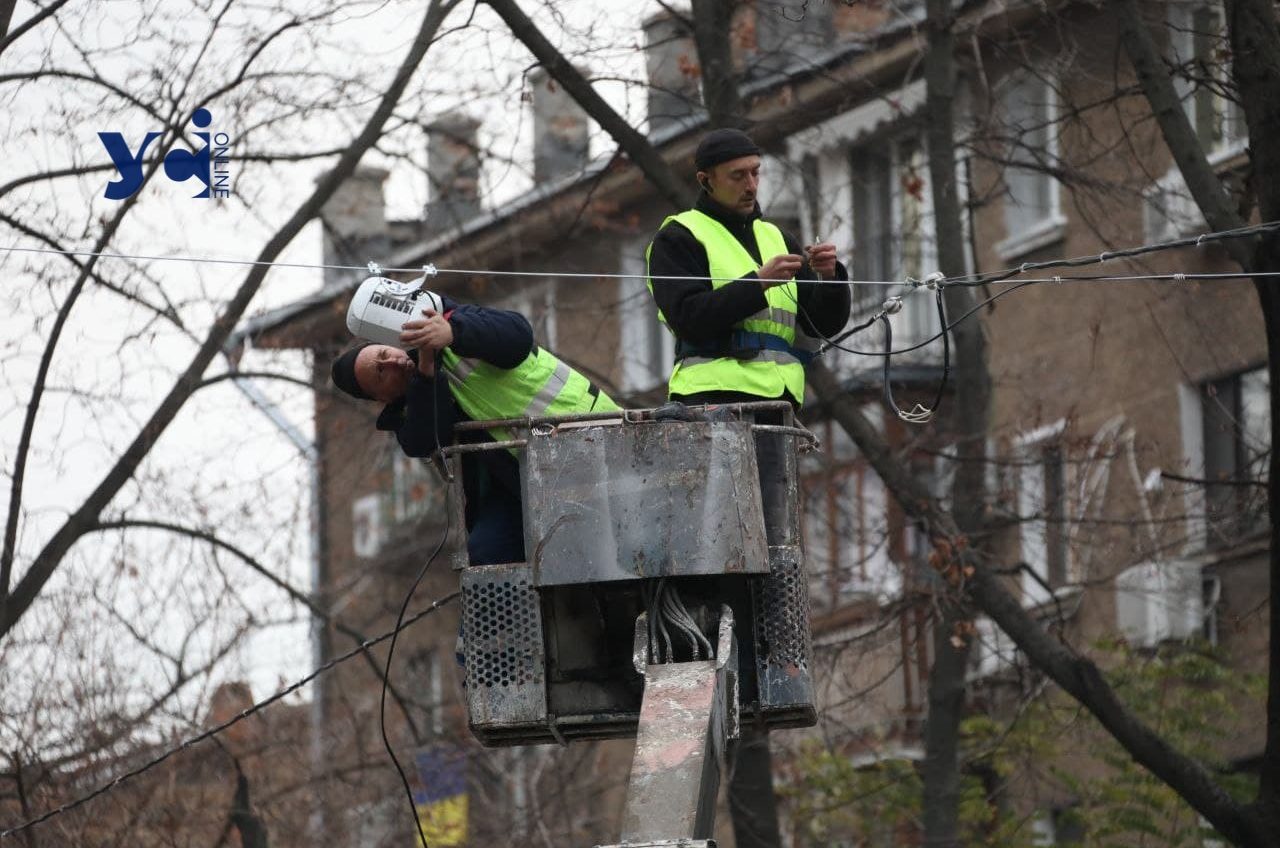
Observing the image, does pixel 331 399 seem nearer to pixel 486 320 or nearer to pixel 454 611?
pixel 486 320

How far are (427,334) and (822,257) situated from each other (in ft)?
4.59

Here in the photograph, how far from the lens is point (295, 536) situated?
19.1 meters

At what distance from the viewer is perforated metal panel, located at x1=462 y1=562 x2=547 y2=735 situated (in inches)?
362

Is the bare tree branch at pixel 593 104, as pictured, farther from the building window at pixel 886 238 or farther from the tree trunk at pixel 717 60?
the building window at pixel 886 238

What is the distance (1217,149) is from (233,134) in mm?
8435

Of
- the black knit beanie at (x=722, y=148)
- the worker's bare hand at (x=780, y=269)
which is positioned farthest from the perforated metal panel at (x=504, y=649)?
the black knit beanie at (x=722, y=148)

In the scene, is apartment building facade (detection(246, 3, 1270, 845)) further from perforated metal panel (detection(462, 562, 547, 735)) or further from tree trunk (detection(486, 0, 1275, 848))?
perforated metal panel (detection(462, 562, 547, 735))

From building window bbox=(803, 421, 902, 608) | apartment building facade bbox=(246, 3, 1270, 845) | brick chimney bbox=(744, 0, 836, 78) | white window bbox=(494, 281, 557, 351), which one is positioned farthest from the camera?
white window bbox=(494, 281, 557, 351)

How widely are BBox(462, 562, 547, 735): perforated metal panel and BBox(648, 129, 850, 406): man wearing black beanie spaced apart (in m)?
0.94

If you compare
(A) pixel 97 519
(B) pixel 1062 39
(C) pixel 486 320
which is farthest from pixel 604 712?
(B) pixel 1062 39

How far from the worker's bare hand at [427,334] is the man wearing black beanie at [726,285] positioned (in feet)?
2.47

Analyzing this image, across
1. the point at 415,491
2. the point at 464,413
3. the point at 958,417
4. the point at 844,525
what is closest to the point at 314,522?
the point at 415,491

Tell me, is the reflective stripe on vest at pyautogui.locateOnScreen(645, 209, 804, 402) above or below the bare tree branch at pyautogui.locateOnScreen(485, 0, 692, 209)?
below

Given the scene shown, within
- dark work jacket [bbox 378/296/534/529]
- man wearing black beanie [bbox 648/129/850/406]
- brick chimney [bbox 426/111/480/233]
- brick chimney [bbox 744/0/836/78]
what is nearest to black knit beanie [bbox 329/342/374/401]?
dark work jacket [bbox 378/296/534/529]
